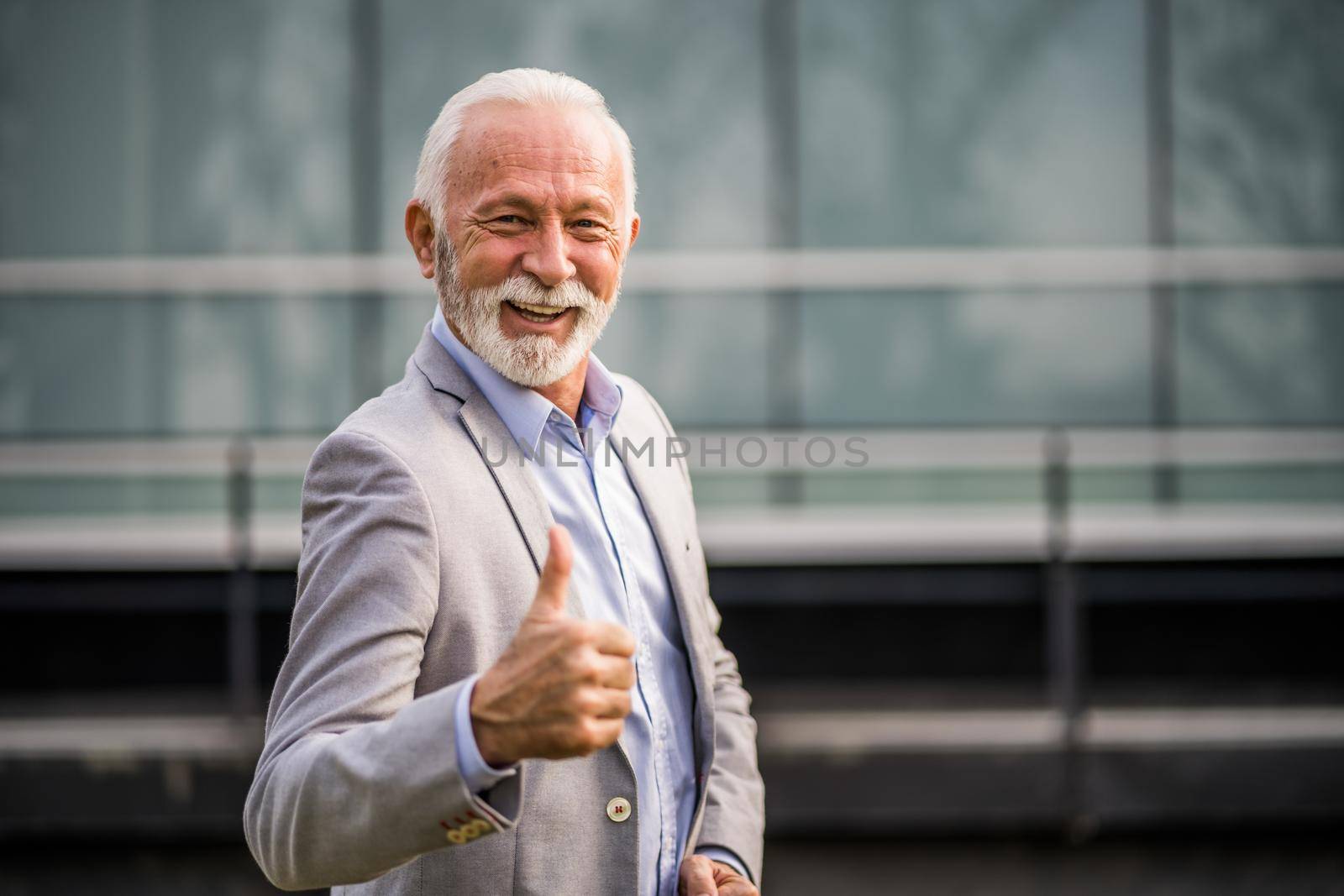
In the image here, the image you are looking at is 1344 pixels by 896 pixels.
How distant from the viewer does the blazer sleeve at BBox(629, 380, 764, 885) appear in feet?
6.69

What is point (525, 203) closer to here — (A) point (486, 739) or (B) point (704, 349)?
(A) point (486, 739)

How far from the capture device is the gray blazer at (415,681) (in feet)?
4.76

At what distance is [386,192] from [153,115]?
4.30ft

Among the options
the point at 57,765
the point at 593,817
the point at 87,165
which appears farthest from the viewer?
the point at 87,165

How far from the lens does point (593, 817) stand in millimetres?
1776

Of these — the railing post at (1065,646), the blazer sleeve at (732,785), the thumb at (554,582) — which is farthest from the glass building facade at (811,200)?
the thumb at (554,582)

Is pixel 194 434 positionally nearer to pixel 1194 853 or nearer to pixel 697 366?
A: pixel 697 366

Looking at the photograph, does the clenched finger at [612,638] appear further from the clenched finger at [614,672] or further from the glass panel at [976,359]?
the glass panel at [976,359]

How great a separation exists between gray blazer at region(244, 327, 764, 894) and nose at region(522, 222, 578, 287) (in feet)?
0.66

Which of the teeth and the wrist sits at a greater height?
the teeth

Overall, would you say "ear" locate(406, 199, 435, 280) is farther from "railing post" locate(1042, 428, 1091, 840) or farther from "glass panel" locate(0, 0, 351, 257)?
"glass panel" locate(0, 0, 351, 257)

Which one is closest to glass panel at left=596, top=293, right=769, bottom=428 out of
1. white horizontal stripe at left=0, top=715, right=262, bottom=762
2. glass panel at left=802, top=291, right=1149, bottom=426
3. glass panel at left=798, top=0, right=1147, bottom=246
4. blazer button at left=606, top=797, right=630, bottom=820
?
glass panel at left=802, top=291, right=1149, bottom=426

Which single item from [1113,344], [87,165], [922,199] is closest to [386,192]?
[87,165]

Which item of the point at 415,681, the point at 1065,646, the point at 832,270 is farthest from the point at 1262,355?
the point at 415,681
